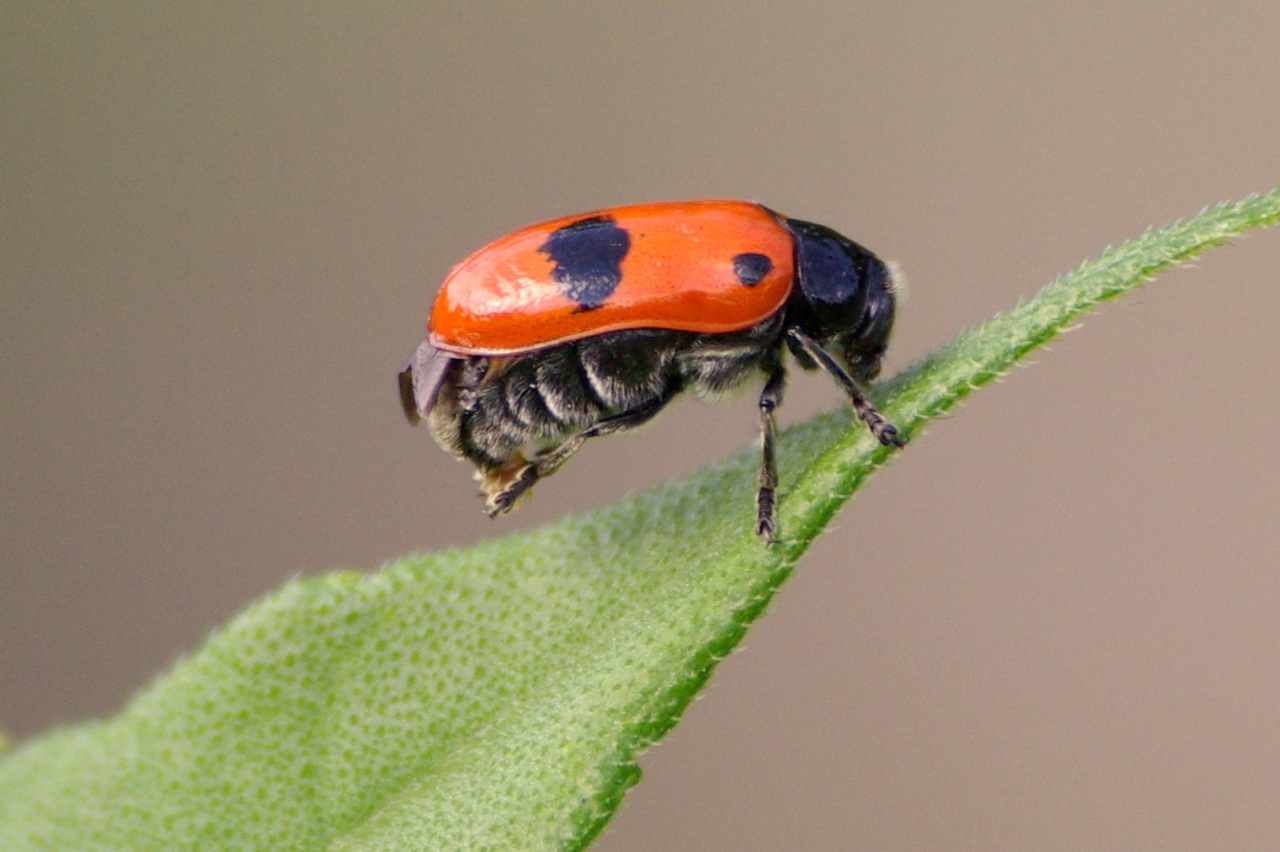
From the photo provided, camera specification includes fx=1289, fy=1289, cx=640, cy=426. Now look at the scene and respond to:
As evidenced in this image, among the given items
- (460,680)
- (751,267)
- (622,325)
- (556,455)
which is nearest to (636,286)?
(622,325)

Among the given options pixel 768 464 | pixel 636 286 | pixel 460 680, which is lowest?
pixel 460 680

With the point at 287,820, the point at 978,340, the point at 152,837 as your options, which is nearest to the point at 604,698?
the point at 287,820

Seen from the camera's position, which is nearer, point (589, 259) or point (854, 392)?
point (854, 392)

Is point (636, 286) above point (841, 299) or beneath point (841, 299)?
beneath

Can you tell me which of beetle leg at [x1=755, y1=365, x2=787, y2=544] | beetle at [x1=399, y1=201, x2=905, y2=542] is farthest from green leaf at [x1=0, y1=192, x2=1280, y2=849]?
beetle at [x1=399, y1=201, x2=905, y2=542]

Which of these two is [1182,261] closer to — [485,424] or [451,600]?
[451,600]

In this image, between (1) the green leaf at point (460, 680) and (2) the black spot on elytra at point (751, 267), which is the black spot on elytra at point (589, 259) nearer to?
(2) the black spot on elytra at point (751, 267)

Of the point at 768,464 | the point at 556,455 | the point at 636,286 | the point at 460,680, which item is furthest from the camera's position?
the point at 556,455

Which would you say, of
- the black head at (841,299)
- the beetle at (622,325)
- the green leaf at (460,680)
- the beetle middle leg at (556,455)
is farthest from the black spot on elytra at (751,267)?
the green leaf at (460,680)

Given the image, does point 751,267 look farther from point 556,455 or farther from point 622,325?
point 556,455
